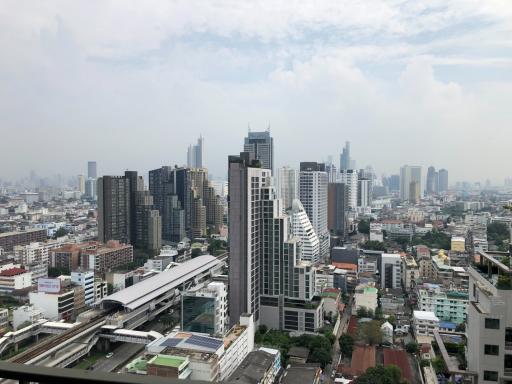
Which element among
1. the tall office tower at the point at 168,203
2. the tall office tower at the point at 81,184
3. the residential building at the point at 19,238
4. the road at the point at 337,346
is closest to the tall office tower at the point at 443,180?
the tall office tower at the point at 168,203

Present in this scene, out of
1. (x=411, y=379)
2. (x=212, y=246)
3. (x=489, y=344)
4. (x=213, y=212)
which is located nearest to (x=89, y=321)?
(x=411, y=379)

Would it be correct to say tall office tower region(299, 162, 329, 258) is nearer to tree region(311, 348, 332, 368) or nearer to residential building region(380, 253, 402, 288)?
residential building region(380, 253, 402, 288)

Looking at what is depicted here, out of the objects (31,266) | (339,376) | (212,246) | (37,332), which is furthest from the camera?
(212,246)

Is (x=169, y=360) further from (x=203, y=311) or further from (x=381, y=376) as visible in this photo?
(x=381, y=376)

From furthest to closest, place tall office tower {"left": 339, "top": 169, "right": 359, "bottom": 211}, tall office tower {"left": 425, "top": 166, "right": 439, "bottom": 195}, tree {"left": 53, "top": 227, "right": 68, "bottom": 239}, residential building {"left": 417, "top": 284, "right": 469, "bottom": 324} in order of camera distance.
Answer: tall office tower {"left": 425, "top": 166, "right": 439, "bottom": 195} < tall office tower {"left": 339, "top": 169, "right": 359, "bottom": 211} < tree {"left": 53, "top": 227, "right": 68, "bottom": 239} < residential building {"left": 417, "top": 284, "right": 469, "bottom": 324}

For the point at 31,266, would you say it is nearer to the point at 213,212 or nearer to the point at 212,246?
the point at 212,246

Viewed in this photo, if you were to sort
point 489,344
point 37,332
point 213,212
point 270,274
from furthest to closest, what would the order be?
point 213,212 → point 270,274 → point 37,332 → point 489,344

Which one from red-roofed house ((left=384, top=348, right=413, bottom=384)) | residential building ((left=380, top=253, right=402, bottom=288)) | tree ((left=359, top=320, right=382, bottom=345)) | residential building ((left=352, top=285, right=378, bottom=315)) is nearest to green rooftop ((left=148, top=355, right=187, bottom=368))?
red-roofed house ((left=384, top=348, right=413, bottom=384))
